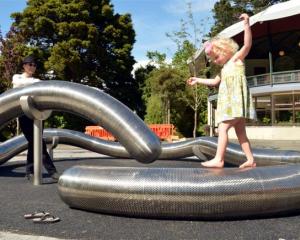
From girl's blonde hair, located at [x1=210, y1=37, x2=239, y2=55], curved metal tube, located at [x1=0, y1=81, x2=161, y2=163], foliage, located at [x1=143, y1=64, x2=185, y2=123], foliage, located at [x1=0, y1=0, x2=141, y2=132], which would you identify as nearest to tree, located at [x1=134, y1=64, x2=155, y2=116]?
foliage, located at [x1=0, y1=0, x2=141, y2=132]

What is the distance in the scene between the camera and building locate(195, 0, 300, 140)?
3039 centimetres

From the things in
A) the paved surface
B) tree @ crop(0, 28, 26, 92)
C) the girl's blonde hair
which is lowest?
the paved surface

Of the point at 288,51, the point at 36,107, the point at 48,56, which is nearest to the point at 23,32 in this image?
the point at 48,56

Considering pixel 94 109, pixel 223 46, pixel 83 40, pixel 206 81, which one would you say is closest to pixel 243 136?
pixel 206 81

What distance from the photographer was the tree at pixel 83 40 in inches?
1261

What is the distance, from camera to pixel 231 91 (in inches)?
199

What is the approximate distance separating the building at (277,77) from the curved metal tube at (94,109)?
24668 mm

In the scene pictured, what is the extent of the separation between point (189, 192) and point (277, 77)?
98.1 feet

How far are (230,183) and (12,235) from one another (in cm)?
190

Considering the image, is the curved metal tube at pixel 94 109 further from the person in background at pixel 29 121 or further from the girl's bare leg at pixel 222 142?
the girl's bare leg at pixel 222 142

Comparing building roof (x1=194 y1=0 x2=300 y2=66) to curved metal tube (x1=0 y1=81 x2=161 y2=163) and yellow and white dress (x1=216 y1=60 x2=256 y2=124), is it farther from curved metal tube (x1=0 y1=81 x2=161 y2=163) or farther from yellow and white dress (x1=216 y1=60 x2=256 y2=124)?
yellow and white dress (x1=216 y1=60 x2=256 y2=124)

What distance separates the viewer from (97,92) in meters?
5.53

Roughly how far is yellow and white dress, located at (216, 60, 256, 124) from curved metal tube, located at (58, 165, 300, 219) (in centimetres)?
72

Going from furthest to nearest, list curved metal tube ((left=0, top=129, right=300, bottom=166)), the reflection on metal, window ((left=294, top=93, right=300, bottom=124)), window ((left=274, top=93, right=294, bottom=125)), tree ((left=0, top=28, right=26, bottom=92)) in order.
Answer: window ((left=274, top=93, right=294, bottom=125)), window ((left=294, top=93, right=300, bottom=124)), tree ((left=0, top=28, right=26, bottom=92)), curved metal tube ((left=0, top=129, right=300, bottom=166)), the reflection on metal
